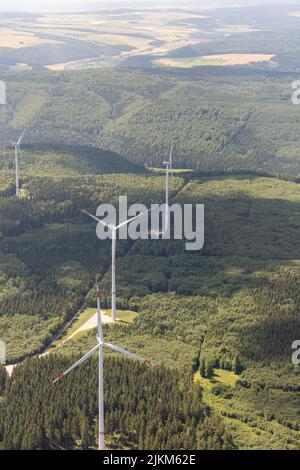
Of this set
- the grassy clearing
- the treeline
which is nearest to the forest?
the treeline

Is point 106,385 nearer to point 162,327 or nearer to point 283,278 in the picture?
point 162,327

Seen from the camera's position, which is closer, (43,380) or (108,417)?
(108,417)

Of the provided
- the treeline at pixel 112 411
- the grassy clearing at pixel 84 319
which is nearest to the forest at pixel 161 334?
the treeline at pixel 112 411

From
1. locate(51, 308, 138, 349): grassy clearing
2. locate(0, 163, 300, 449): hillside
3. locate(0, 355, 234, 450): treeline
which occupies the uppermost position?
locate(0, 355, 234, 450): treeline

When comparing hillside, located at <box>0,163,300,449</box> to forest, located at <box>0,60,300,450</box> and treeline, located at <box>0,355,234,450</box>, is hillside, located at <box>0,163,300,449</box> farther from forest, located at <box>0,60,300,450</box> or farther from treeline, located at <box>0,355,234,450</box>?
treeline, located at <box>0,355,234,450</box>

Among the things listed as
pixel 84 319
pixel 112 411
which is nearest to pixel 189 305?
pixel 84 319

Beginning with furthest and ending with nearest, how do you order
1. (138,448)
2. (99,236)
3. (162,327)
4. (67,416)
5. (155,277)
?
(99,236) → (155,277) → (162,327) → (67,416) → (138,448)

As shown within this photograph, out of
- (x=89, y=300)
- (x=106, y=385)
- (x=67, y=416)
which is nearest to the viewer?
(x=67, y=416)

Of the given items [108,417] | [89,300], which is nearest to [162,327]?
[89,300]
